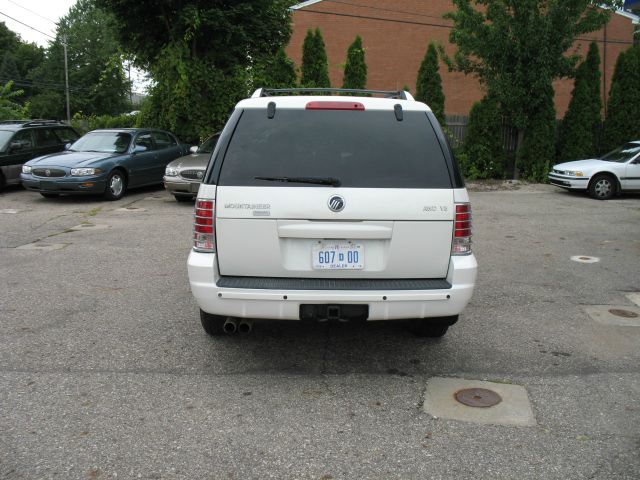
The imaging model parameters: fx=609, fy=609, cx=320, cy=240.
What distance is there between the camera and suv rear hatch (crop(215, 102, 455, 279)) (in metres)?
3.92

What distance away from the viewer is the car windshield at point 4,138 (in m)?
14.1

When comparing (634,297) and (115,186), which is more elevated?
Answer: (115,186)

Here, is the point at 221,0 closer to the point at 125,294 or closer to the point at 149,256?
the point at 149,256

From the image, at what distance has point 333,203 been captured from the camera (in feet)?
12.8

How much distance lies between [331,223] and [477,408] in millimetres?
1473

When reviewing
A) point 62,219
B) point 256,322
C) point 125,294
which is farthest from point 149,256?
point 62,219

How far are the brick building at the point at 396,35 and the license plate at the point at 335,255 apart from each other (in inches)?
1183

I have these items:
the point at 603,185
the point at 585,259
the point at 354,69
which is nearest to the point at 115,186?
the point at 585,259

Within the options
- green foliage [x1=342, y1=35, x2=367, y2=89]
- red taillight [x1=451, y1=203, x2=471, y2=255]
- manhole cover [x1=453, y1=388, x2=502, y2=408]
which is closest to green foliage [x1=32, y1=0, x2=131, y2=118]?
green foliage [x1=342, y1=35, x2=367, y2=89]

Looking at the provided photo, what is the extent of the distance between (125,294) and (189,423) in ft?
9.91

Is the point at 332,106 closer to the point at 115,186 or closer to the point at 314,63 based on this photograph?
the point at 115,186

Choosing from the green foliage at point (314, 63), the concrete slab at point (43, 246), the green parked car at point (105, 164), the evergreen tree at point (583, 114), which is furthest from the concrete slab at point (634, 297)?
the green foliage at point (314, 63)

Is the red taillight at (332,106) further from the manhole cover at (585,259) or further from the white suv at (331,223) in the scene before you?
the manhole cover at (585,259)

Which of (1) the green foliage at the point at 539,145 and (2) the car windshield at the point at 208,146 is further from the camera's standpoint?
(1) the green foliage at the point at 539,145
